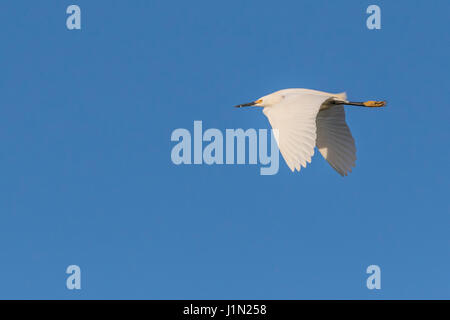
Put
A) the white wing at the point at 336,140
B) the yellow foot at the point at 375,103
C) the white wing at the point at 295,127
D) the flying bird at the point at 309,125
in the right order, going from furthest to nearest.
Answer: the yellow foot at the point at 375,103 < the white wing at the point at 336,140 < the flying bird at the point at 309,125 < the white wing at the point at 295,127

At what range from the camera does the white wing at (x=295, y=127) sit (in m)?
11.0

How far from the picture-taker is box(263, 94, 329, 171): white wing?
10984 millimetres

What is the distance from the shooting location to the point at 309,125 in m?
11.3

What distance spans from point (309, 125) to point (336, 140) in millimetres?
2827

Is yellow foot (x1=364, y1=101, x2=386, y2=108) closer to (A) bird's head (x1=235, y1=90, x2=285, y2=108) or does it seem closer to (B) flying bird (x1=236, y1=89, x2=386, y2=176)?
(B) flying bird (x1=236, y1=89, x2=386, y2=176)

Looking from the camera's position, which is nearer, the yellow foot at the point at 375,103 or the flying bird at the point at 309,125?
the flying bird at the point at 309,125

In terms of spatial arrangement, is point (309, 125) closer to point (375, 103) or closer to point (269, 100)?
point (269, 100)

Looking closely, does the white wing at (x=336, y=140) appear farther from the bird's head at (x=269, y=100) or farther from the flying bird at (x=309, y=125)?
the bird's head at (x=269, y=100)

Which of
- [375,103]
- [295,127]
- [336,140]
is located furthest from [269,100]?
[295,127]

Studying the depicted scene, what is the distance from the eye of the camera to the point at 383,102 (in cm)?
1491

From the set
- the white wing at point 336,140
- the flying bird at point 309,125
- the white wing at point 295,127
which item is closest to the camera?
the white wing at point 295,127

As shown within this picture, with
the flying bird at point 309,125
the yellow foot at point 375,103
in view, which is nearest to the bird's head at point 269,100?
the flying bird at point 309,125

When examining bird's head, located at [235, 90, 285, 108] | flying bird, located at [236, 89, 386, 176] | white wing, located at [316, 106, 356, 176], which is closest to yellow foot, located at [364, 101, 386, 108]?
flying bird, located at [236, 89, 386, 176]

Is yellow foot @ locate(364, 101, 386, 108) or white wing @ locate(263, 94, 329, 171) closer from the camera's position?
white wing @ locate(263, 94, 329, 171)
